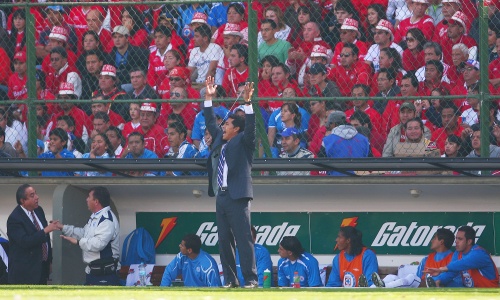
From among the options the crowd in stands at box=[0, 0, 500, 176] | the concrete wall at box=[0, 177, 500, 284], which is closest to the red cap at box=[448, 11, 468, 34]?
the crowd in stands at box=[0, 0, 500, 176]

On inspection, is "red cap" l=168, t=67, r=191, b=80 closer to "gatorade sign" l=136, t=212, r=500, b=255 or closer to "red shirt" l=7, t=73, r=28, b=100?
"gatorade sign" l=136, t=212, r=500, b=255

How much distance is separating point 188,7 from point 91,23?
1594mm

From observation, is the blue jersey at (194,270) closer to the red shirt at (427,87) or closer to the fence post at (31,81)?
the fence post at (31,81)

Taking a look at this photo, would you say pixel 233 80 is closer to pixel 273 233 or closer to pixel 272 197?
pixel 272 197

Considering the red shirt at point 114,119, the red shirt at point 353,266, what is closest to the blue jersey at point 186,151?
the red shirt at point 114,119

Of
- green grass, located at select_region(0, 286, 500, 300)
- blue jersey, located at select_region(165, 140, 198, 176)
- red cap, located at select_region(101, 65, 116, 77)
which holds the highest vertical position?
red cap, located at select_region(101, 65, 116, 77)

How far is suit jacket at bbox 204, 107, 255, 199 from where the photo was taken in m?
11.8

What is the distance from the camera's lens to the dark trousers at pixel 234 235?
38.6ft

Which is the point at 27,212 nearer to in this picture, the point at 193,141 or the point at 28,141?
the point at 28,141

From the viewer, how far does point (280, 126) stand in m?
14.3

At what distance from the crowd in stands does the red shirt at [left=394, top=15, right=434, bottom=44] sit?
16 mm

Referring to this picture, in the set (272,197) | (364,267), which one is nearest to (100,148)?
(272,197)

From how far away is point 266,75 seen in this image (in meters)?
14.5

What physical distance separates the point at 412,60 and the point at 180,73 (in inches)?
118
